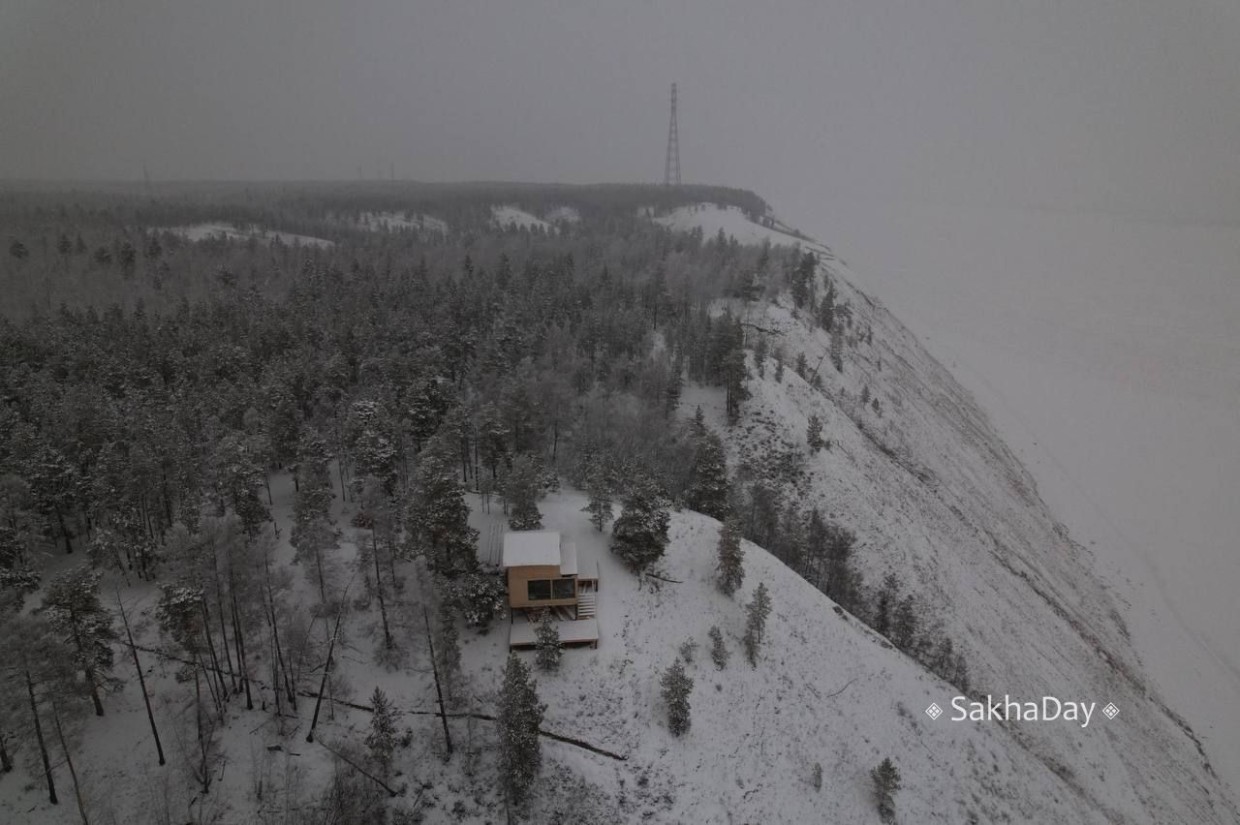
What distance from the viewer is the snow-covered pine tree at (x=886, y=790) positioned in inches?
1246

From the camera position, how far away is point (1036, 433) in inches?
3903

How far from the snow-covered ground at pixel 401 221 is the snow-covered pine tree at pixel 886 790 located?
162919 millimetres

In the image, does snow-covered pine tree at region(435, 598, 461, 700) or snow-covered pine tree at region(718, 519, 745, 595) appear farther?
snow-covered pine tree at region(718, 519, 745, 595)

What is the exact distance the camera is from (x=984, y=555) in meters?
60.8

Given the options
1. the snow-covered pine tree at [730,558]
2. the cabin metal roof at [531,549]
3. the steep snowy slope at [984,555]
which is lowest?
the steep snowy slope at [984,555]

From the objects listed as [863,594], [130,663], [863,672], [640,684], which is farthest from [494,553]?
[863,594]

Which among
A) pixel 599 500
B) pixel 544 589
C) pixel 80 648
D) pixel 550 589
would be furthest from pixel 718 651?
pixel 80 648

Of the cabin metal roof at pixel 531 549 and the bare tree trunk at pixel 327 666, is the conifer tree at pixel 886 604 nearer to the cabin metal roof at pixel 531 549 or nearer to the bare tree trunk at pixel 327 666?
the cabin metal roof at pixel 531 549

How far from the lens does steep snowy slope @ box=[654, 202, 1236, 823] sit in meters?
43.9

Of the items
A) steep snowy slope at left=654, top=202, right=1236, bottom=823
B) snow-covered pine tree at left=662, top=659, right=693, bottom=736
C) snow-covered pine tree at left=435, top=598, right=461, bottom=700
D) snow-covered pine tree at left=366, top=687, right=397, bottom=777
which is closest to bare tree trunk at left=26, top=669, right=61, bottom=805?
snow-covered pine tree at left=366, top=687, right=397, bottom=777

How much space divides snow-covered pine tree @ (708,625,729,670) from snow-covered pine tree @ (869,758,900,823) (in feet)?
30.2

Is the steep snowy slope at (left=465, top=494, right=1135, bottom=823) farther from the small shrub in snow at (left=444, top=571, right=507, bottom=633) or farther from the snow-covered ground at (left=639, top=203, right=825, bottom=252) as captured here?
the snow-covered ground at (left=639, top=203, right=825, bottom=252)

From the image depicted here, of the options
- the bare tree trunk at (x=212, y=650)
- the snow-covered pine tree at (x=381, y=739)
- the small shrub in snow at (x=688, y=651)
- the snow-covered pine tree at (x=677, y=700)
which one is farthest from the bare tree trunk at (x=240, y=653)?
the small shrub in snow at (x=688, y=651)

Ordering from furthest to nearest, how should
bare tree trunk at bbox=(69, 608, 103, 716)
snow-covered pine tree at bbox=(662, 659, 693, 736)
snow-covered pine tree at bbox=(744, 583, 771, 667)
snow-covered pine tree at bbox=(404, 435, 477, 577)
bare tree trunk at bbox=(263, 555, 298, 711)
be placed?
snow-covered pine tree at bbox=(744, 583, 771, 667)
snow-covered pine tree at bbox=(404, 435, 477, 577)
snow-covered pine tree at bbox=(662, 659, 693, 736)
bare tree trunk at bbox=(263, 555, 298, 711)
bare tree trunk at bbox=(69, 608, 103, 716)
